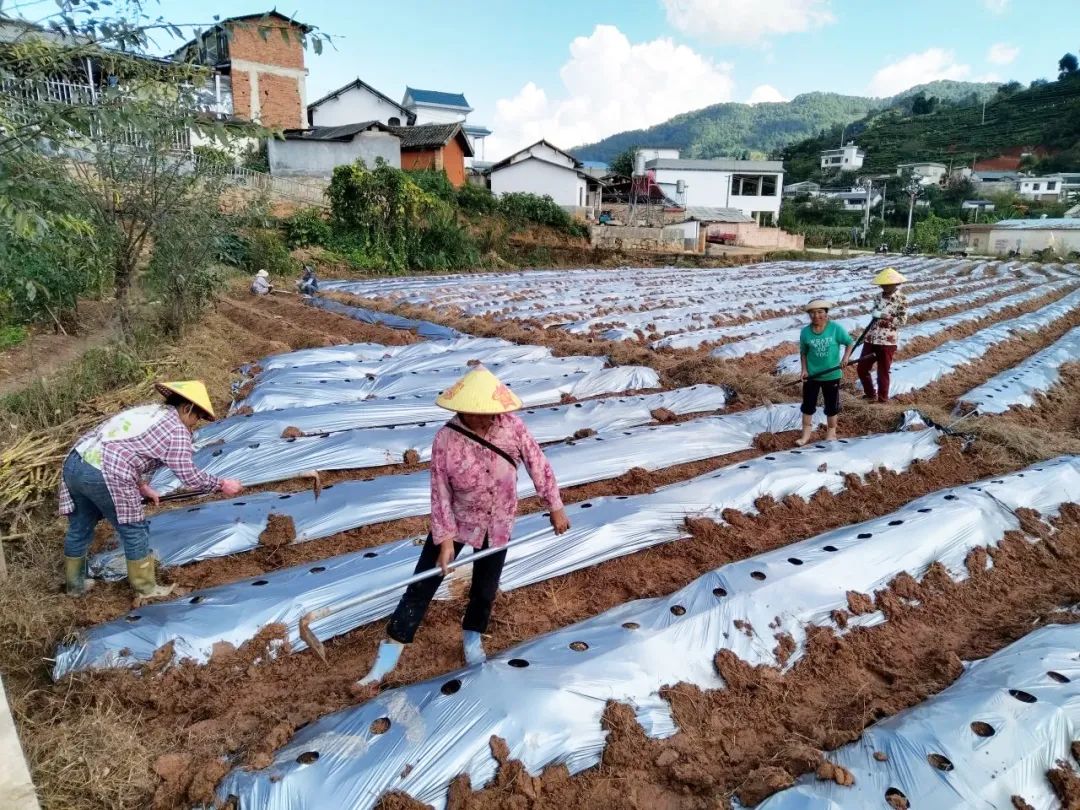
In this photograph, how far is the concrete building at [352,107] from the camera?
34.7 meters

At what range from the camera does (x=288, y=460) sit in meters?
5.34

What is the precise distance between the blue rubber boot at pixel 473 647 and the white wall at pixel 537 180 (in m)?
32.6

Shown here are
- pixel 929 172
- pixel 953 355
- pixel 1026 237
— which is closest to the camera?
pixel 953 355

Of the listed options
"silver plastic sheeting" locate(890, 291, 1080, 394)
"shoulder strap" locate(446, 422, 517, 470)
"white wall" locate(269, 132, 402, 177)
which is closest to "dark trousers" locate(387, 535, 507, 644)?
"shoulder strap" locate(446, 422, 517, 470)

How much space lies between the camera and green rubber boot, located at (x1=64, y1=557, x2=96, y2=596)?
3566 mm

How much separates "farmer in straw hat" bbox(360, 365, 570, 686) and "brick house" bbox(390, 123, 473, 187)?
91.4 ft

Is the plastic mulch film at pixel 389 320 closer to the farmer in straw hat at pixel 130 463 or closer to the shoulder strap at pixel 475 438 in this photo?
the farmer in straw hat at pixel 130 463

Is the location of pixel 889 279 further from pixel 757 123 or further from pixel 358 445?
pixel 757 123

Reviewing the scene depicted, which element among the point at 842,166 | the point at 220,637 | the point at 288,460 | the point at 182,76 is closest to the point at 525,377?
the point at 288,460

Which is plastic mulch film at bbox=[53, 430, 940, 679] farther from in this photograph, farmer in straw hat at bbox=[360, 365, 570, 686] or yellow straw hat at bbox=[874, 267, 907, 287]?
yellow straw hat at bbox=[874, 267, 907, 287]

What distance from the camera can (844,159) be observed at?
82.0m

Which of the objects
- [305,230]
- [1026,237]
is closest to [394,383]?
[305,230]

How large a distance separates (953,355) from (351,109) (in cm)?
3369

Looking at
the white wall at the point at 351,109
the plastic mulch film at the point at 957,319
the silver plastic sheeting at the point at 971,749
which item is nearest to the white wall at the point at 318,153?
the white wall at the point at 351,109
